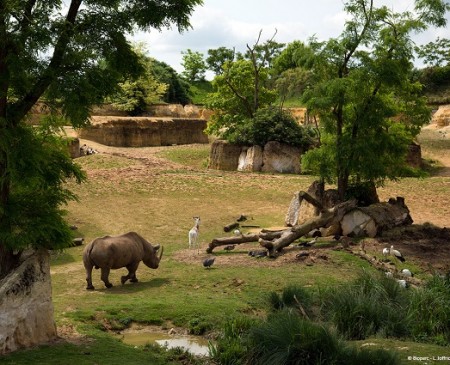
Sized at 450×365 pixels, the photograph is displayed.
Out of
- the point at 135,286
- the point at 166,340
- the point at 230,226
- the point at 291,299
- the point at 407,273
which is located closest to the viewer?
the point at 166,340

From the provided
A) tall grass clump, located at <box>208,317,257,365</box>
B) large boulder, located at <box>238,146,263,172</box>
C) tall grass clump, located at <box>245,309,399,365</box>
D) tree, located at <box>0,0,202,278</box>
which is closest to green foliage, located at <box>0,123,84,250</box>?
tree, located at <box>0,0,202,278</box>

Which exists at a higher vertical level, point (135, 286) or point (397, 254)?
point (397, 254)

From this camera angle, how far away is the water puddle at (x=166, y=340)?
11531 mm

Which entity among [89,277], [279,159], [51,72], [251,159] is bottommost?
[89,277]

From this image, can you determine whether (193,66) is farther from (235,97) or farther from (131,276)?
(131,276)

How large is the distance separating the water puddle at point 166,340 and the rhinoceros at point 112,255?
136 inches

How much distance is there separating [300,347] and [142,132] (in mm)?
38774

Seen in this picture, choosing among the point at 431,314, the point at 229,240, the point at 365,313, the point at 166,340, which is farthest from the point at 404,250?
the point at 166,340

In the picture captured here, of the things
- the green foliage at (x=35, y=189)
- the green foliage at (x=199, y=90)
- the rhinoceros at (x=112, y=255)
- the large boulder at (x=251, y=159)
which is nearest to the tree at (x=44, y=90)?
the green foliage at (x=35, y=189)

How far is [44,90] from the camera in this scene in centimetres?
1059

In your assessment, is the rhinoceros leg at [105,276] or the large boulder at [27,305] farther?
the rhinoceros leg at [105,276]

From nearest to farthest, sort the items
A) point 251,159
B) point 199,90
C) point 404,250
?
point 404,250 < point 251,159 < point 199,90

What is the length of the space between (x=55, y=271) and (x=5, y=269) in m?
7.65

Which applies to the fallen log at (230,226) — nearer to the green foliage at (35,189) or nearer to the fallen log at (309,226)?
the fallen log at (309,226)
